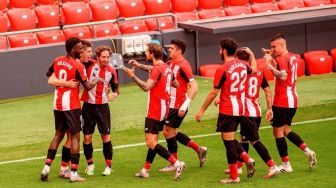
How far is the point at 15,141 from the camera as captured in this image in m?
19.0

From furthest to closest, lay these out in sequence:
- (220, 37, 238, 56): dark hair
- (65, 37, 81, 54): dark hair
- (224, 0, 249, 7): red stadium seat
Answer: (224, 0, 249, 7): red stadium seat < (65, 37, 81, 54): dark hair < (220, 37, 238, 56): dark hair

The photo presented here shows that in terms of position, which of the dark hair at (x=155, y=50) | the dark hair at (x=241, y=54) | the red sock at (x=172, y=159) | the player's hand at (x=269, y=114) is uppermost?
the dark hair at (x=155, y=50)

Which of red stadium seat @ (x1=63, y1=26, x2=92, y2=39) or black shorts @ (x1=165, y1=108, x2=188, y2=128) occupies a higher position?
black shorts @ (x1=165, y1=108, x2=188, y2=128)

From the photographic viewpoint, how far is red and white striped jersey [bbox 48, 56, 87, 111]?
15.3m

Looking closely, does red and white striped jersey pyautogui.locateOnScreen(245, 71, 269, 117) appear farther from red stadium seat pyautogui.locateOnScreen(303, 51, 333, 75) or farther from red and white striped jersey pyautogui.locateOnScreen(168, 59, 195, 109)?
red stadium seat pyautogui.locateOnScreen(303, 51, 333, 75)

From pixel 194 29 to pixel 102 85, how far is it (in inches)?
363

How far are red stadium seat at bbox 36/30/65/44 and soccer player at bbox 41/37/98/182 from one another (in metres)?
8.83

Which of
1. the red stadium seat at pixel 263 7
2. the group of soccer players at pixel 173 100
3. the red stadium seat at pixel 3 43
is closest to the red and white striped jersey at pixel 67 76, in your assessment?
the group of soccer players at pixel 173 100

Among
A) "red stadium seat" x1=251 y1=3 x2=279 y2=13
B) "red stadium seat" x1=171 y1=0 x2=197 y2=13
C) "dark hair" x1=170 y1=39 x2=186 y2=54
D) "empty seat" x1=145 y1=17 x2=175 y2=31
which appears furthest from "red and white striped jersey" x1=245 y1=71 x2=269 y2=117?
"red stadium seat" x1=251 y1=3 x2=279 y2=13

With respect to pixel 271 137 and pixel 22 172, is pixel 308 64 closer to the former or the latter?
pixel 271 137

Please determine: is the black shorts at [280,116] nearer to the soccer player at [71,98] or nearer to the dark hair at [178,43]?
the dark hair at [178,43]

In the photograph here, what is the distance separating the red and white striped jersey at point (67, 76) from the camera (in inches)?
602

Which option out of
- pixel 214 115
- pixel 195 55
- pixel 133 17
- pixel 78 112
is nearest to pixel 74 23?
pixel 133 17

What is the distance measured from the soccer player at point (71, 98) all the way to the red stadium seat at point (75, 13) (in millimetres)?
9576
